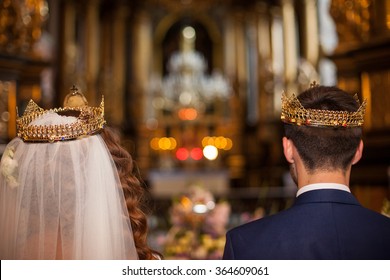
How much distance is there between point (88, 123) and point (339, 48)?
18.6 ft

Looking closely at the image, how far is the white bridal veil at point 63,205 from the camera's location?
2.23 m

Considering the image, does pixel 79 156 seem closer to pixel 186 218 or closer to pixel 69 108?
pixel 69 108

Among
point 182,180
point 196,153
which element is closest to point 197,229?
point 182,180

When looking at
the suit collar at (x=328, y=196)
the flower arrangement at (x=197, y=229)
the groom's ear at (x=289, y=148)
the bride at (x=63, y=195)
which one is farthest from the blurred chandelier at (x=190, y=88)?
the suit collar at (x=328, y=196)

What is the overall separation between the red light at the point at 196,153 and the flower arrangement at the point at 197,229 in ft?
38.6

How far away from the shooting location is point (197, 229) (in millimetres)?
4418

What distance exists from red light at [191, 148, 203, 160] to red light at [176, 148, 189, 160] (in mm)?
174

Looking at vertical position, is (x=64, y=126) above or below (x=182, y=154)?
above

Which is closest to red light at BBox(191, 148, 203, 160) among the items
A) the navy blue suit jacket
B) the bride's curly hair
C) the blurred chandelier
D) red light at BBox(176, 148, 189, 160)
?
red light at BBox(176, 148, 189, 160)

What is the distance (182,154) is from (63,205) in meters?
14.3

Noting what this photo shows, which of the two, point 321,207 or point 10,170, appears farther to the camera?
point 10,170

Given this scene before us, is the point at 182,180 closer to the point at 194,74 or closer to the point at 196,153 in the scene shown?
the point at 196,153

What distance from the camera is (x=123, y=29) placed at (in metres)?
17.8

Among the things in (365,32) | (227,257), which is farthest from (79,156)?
(365,32)
